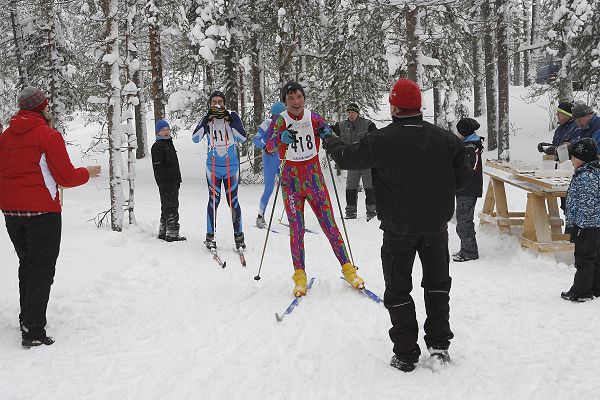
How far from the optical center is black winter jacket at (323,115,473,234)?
3783 millimetres

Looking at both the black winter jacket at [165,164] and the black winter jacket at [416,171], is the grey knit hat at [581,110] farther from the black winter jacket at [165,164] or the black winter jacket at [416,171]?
the black winter jacket at [165,164]

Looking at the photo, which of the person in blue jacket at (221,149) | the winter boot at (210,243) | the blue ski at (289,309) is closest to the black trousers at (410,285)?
the blue ski at (289,309)

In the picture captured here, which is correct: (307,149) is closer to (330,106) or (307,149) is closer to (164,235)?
(164,235)

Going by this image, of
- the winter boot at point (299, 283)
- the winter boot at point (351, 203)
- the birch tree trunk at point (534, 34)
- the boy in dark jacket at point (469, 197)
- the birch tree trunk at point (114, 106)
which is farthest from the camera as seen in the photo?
the birch tree trunk at point (534, 34)

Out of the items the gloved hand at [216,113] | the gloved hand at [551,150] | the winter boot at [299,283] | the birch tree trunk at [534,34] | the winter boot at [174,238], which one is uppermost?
the birch tree trunk at [534,34]

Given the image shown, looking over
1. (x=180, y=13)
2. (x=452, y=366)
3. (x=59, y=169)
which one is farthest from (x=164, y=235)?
(x=180, y=13)

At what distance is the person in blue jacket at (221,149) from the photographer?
8031mm

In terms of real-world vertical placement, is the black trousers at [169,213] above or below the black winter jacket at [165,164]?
below

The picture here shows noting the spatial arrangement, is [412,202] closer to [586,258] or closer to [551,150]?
[586,258]

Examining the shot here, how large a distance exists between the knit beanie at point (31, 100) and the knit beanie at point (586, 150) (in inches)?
207

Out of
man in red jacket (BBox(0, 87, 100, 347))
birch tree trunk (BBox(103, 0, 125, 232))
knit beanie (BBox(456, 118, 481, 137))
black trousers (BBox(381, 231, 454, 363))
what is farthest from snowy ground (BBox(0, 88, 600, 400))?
knit beanie (BBox(456, 118, 481, 137))

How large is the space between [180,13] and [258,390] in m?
15.5

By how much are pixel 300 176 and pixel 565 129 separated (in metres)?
4.85

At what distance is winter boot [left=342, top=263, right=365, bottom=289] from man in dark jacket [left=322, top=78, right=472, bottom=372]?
1.88m
